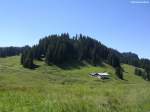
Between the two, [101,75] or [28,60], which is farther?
[28,60]

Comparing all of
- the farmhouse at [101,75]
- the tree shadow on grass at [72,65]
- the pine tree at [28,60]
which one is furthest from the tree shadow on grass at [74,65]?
the pine tree at [28,60]

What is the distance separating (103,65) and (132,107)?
164582mm

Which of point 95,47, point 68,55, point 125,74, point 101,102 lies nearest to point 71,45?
point 68,55

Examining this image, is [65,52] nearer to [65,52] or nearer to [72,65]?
[65,52]

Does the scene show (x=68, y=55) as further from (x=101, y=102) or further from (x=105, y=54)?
(x=101, y=102)

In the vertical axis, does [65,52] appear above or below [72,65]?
above

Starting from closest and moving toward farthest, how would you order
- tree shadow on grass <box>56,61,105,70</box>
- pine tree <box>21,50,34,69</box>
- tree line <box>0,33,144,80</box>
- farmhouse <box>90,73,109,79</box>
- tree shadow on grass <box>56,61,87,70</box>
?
farmhouse <box>90,73,109,79</box>, pine tree <box>21,50,34,69</box>, tree line <box>0,33,144,80</box>, tree shadow on grass <box>56,61,87,70</box>, tree shadow on grass <box>56,61,105,70</box>

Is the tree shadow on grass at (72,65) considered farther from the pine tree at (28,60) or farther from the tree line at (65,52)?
the pine tree at (28,60)

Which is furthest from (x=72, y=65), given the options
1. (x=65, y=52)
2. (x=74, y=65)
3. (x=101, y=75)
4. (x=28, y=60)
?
Result: (x=28, y=60)

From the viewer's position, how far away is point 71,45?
17738 cm

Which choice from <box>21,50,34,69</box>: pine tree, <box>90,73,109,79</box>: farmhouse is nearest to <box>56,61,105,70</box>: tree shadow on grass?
<box>90,73,109,79</box>: farmhouse

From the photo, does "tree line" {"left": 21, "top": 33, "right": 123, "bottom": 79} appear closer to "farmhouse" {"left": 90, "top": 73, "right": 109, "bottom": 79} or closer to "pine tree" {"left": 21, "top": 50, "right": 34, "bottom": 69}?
"pine tree" {"left": 21, "top": 50, "right": 34, "bottom": 69}

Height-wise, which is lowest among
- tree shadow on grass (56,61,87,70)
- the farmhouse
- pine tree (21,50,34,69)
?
the farmhouse

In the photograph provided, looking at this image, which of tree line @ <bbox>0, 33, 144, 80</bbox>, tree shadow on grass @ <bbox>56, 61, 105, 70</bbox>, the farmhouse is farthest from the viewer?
tree shadow on grass @ <bbox>56, 61, 105, 70</bbox>
